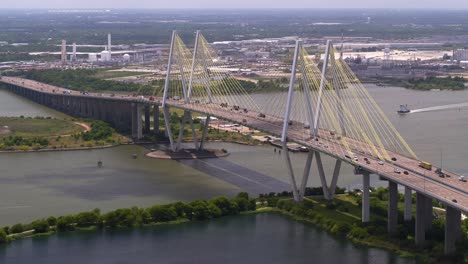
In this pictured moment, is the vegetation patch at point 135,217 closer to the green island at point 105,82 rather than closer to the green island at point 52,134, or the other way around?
the green island at point 52,134

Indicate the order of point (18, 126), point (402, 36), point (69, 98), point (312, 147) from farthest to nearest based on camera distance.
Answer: point (402, 36) → point (69, 98) → point (18, 126) → point (312, 147)

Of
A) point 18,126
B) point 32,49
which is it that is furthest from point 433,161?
point 32,49

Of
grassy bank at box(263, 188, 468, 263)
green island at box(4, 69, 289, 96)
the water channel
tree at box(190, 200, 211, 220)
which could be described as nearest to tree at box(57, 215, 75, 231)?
the water channel

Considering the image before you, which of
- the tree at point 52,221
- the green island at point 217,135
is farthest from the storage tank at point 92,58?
the tree at point 52,221

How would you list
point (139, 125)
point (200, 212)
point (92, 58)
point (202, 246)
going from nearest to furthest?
point (202, 246) → point (200, 212) → point (139, 125) → point (92, 58)

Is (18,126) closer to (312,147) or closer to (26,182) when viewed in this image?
(26,182)

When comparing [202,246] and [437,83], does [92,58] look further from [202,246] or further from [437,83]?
[202,246]

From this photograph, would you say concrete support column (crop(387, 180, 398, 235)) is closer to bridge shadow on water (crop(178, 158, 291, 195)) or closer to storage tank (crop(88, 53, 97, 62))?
bridge shadow on water (crop(178, 158, 291, 195))

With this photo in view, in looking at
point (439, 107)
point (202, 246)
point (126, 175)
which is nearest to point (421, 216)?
point (202, 246)
